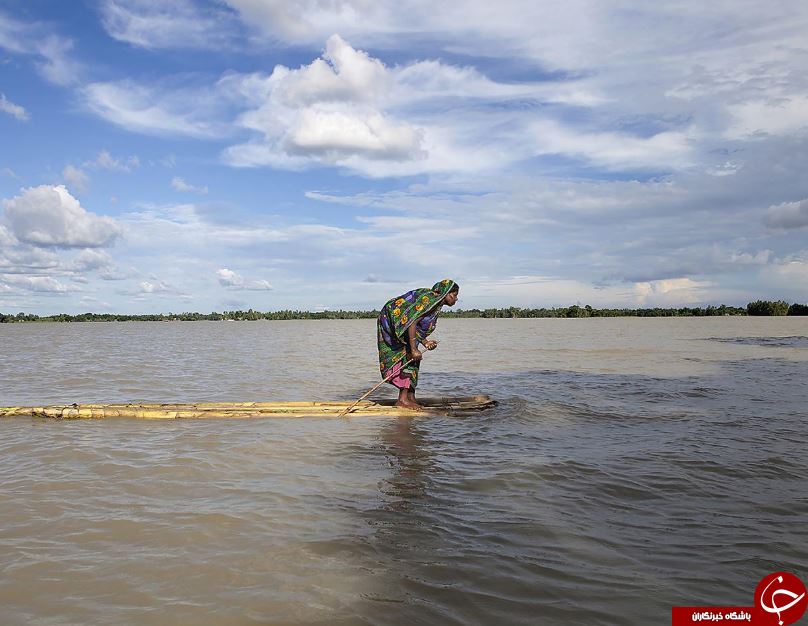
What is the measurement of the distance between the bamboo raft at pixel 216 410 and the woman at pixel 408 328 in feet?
1.55

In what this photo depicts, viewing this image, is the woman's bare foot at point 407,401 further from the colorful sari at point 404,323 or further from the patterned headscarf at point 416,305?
the patterned headscarf at point 416,305

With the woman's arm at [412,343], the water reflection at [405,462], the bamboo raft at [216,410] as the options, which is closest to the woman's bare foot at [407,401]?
the bamboo raft at [216,410]

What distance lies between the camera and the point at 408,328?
9.09 meters

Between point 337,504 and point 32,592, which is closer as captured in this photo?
point 32,592

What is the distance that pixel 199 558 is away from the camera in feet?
12.5

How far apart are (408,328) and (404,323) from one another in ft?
0.36

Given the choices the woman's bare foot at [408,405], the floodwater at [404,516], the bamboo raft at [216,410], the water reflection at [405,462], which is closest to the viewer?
the floodwater at [404,516]

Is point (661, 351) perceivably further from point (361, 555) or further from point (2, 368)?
point (2, 368)

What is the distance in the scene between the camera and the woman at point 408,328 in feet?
29.8

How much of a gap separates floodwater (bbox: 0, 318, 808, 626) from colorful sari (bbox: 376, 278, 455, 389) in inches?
32.7

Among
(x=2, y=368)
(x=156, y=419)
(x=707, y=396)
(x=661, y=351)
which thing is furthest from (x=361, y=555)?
(x=661, y=351)

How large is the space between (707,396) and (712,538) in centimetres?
826

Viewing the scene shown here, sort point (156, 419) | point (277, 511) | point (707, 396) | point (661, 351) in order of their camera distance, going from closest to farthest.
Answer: point (277, 511) < point (156, 419) < point (707, 396) < point (661, 351)

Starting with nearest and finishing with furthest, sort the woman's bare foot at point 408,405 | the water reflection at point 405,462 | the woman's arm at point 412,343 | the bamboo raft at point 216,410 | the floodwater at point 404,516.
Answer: the floodwater at point 404,516
the water reflection at point 405,462
the bamboo raft at point 216,410
the woman's arm at point 412,343
the woman's bare foot at point 408,405
